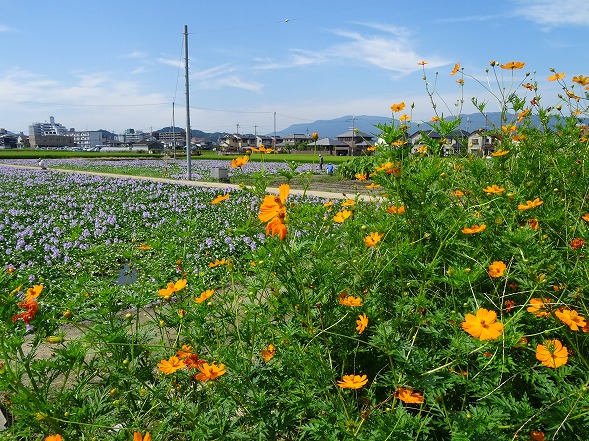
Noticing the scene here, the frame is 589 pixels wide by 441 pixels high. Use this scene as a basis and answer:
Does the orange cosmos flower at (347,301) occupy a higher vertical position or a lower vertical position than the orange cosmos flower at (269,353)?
higher

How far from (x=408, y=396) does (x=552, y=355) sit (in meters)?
0.37

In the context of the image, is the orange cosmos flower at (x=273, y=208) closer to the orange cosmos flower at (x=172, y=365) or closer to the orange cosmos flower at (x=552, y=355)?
the orange cosmos flower at (x=172, y=365)

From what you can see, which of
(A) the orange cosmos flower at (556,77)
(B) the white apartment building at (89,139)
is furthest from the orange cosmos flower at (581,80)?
(B) the white apartment building at (89,139)

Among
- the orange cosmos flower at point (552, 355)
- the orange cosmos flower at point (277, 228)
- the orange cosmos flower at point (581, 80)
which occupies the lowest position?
the orange cosmos flower at point (552, 355)

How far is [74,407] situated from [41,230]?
5451 millimetres

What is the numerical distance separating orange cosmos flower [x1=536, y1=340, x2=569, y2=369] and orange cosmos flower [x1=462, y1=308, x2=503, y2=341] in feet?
0.43

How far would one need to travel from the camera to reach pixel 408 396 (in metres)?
1.10

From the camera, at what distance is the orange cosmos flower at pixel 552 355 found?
1081mm

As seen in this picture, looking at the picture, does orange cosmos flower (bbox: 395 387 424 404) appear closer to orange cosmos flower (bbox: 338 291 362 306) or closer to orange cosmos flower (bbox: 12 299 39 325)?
orange cosmos flower (bbox: 338 291 362 306)

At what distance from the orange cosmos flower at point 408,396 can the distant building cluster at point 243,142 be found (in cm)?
109

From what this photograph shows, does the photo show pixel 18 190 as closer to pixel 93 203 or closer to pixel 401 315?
pixel 93 203

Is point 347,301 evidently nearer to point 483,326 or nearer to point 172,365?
point 483,326

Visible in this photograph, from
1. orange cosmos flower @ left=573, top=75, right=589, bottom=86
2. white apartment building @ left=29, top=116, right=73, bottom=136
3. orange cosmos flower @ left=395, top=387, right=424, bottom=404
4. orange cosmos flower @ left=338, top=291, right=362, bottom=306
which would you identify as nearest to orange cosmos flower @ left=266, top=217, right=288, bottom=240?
orange cosmos flower @ left=338, top=291, right=362, bottom=306

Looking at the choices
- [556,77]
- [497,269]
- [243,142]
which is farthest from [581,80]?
[243,142]
